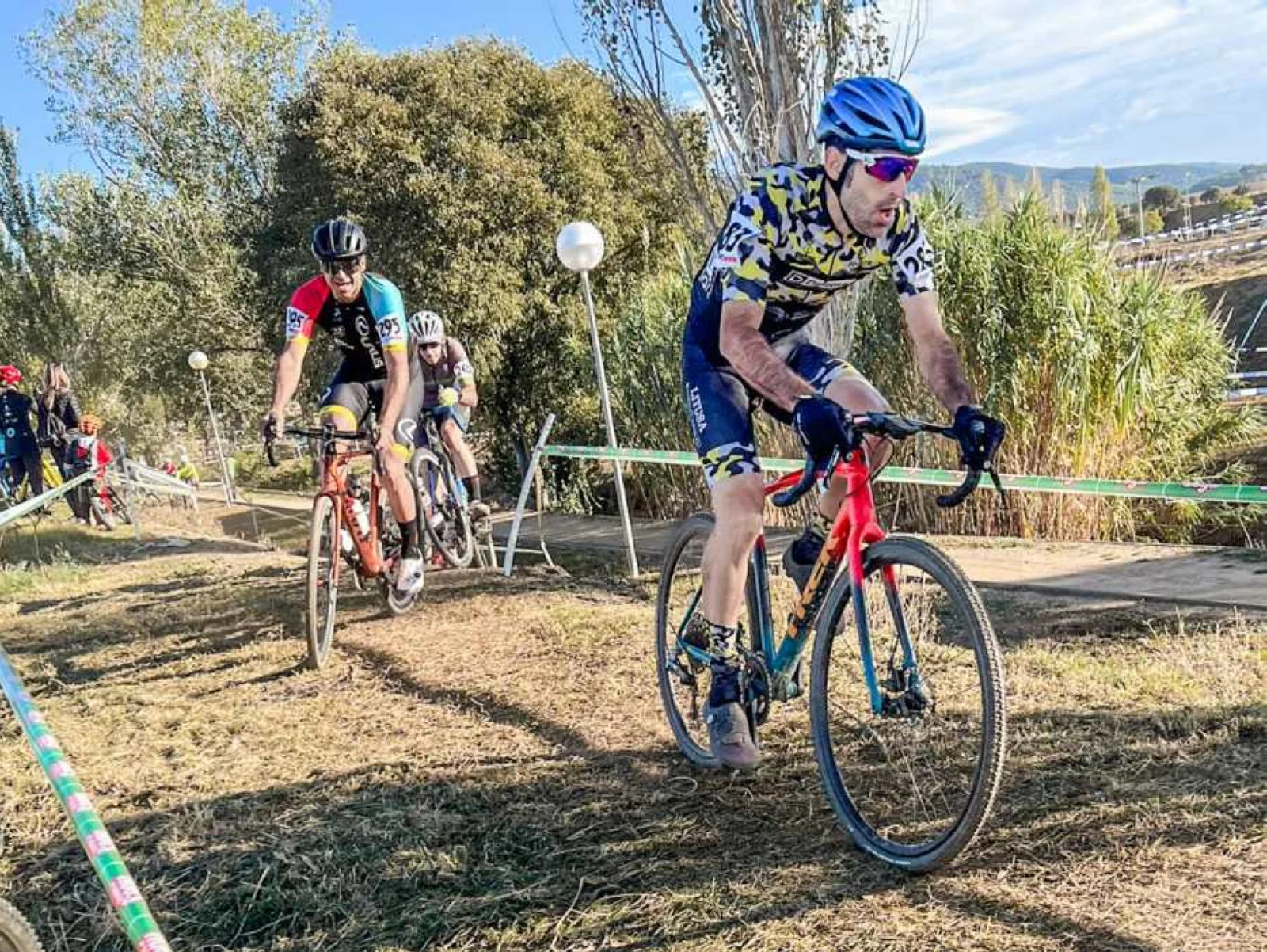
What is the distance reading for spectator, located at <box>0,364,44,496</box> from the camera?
44.5ft

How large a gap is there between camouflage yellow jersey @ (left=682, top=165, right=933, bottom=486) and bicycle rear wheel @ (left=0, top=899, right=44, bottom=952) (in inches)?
80.0

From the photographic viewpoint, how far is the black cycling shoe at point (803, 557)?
3.42m

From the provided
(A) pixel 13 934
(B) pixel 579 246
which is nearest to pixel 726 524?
(A) pixel 13 934

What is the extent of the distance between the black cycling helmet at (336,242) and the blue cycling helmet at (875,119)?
315cm

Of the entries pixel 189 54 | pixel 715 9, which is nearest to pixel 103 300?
pixel 189 54

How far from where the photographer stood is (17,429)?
1359 centimetres

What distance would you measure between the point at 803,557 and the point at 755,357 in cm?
74

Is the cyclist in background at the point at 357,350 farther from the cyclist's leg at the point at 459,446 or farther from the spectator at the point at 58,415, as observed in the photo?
the spectator at the point at 58,415

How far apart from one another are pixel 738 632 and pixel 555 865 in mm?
951

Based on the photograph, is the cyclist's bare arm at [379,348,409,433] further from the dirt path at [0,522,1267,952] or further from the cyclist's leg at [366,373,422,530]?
the dirt path at [0,522,1267,952]

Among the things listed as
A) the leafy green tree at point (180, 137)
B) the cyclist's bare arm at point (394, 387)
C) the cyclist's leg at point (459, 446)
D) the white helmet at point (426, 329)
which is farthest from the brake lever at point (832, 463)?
the leafy green tree at point (180, 137)

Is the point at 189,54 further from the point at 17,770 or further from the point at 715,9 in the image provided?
the point at 17,770

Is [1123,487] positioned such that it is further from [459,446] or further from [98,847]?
[459,446]

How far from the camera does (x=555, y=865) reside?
9.89 feet
